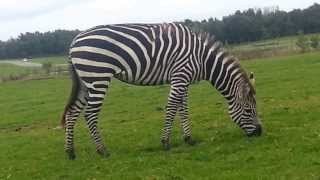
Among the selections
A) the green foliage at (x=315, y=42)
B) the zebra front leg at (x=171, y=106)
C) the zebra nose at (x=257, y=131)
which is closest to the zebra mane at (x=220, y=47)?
the zebra nose at (x=257, y=131)

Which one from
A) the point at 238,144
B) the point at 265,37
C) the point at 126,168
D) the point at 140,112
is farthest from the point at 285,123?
the point at 265,37

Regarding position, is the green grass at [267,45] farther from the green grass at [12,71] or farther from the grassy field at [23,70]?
the green grass at [12,71]

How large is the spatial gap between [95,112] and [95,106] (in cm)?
17

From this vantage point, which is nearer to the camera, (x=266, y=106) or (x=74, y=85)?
(x=74, y=85)

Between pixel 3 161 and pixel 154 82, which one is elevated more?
pixel 154 82

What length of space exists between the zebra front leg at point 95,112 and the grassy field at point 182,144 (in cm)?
25

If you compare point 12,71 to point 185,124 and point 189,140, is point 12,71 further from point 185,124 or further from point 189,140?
point 189,140

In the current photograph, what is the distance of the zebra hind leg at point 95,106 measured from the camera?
12758mm

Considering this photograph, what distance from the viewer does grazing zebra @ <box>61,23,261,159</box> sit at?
1277 centimetres

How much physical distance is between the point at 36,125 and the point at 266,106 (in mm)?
9339

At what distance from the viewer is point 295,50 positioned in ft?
182

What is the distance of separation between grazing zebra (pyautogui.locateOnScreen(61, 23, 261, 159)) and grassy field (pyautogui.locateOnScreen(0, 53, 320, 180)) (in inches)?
31.4

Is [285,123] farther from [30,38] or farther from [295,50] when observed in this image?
[30,38]

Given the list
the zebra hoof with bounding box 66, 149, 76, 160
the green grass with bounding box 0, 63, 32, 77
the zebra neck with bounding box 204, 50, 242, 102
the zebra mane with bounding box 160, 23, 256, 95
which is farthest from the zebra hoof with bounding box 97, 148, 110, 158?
the green grass with bounding box 0, 63, 32, 77
